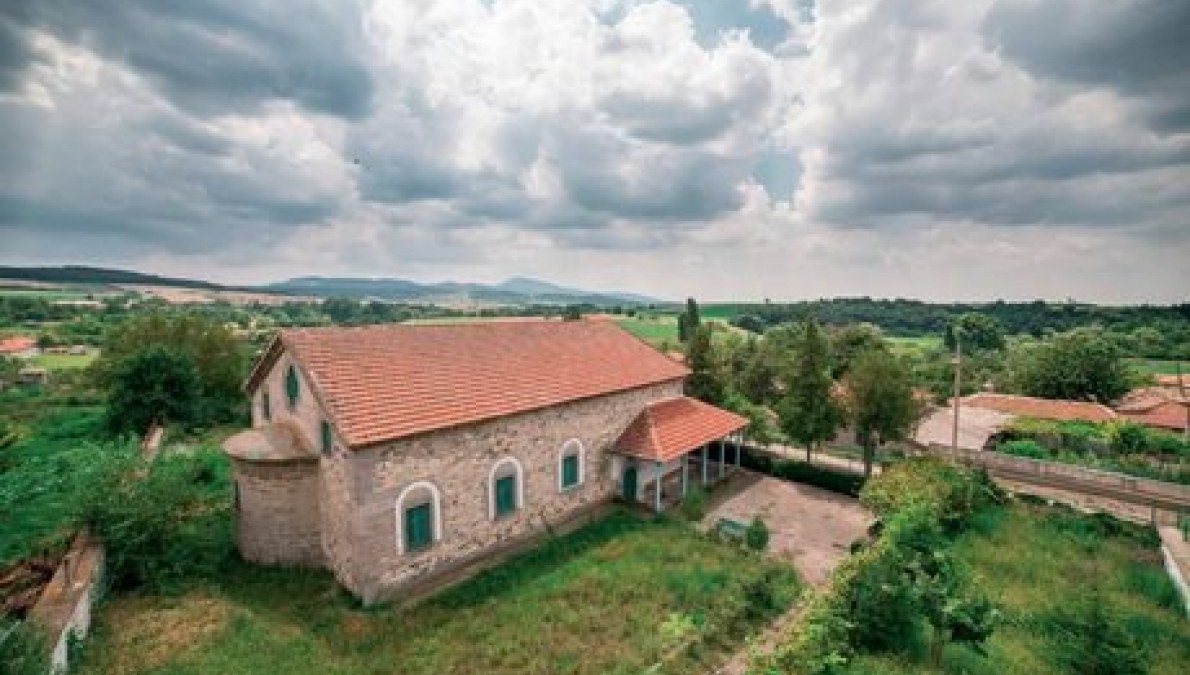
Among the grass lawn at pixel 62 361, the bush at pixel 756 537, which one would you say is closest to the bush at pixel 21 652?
the bush at pixel 756 537

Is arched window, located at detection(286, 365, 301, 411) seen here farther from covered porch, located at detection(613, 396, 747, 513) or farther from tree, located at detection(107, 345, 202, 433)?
tree, located at detection(107, 345, 202, 433)

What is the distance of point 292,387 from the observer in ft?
53.5

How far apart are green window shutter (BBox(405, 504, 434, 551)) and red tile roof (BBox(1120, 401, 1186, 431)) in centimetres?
5053

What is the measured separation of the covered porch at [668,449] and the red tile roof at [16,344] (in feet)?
288

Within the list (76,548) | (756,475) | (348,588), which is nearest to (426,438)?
(348,588)

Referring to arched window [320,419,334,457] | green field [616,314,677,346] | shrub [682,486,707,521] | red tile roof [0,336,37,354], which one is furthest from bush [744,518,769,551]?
red tile roof [0,336,37,354]

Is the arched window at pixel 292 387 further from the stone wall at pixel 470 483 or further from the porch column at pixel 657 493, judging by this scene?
the porch column at pixel 657 493

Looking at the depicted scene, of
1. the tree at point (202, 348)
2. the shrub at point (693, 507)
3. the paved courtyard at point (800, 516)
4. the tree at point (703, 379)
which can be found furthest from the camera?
the tree at point (202, 348)

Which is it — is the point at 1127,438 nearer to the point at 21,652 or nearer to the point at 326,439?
the point at 326,439

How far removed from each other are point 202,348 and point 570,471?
109 feet

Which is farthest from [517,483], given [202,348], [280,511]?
[202,348]

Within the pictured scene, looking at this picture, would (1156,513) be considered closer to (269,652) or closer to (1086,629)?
(1086,629)

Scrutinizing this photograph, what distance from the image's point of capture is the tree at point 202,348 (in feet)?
121

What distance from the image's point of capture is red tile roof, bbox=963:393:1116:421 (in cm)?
3881
